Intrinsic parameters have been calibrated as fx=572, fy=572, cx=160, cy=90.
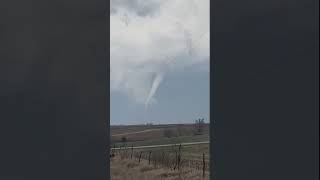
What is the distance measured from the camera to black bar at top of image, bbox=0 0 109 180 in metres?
3.94

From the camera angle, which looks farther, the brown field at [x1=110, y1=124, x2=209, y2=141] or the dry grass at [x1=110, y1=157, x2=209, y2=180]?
the brown field at [x1=110, y1=124, x2=209, y2=141]

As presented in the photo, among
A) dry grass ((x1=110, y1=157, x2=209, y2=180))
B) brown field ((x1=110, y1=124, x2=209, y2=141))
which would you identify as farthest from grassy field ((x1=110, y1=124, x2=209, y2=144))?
dry grass ((x1=110, y1=157, x2=209, y2=180))

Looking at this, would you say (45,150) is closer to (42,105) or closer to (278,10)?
(42,105)

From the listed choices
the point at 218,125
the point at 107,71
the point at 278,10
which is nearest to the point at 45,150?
the point at 107,71

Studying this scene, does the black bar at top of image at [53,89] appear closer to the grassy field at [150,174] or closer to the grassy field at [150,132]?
the grassy field at [150,174]

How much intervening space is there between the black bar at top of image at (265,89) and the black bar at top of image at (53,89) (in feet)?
5.36

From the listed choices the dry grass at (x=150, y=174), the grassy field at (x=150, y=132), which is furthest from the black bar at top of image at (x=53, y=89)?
the grassy field at (x=150, y=132)

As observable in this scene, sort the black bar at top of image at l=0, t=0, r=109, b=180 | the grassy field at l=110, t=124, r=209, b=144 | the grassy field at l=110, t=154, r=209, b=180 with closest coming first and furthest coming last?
the black bar at top of image at l=0, t=0, r=109, b=180 < the grassy field at l=110, t=154, r=209, b=180 < the grassy field at l=110, t=124, r=209, b=144

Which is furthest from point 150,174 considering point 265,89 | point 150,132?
point 150,132

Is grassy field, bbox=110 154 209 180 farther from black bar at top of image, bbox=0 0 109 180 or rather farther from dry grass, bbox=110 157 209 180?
black bar at top of image, bbox=0 0 109 180

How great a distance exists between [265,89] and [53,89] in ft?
7.30

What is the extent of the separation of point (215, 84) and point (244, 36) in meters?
0.35

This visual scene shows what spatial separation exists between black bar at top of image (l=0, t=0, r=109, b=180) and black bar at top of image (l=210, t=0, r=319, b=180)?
1635mm

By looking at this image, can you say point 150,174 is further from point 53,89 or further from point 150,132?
point 150,132
